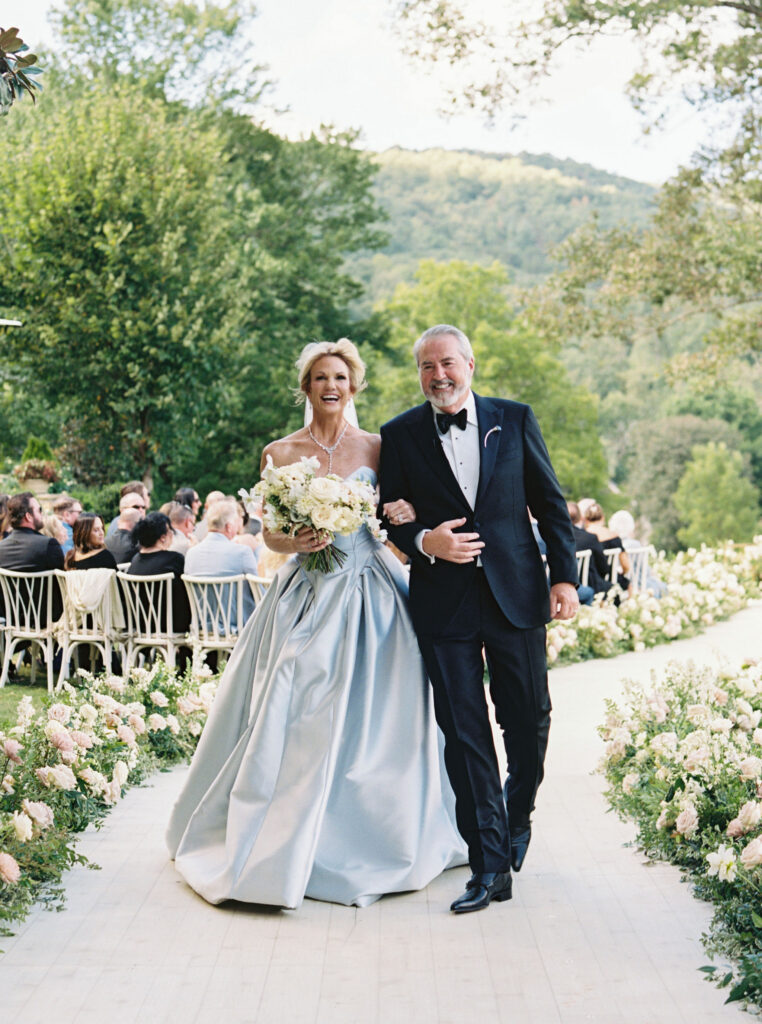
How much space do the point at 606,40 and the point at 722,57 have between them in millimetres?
1484

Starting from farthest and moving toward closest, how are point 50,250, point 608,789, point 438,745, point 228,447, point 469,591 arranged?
point 228,447, point 50,250, point 608,789, point 438,745, point 469,591

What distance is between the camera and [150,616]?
8359mm

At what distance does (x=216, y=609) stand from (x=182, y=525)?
5.40 ft

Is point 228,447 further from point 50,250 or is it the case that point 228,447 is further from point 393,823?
point 393,823

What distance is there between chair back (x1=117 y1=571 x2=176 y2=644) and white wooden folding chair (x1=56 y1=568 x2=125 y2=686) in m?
0.09

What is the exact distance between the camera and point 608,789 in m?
5.93

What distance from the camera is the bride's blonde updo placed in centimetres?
457

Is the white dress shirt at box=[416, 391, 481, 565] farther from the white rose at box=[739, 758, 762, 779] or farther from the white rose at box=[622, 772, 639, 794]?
the white rose at box=[622, 772, 639, 794]

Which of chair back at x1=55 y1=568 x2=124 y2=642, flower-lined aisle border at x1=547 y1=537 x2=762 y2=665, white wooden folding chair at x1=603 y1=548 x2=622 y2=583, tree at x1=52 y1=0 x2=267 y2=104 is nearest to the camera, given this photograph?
chair back at x1=55 y1=568 x2=124 y2=642

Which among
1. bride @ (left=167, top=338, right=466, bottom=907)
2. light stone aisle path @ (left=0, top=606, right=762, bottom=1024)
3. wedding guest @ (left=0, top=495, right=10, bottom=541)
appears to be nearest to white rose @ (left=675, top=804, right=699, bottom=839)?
light stone aisle path @ (left=0, top=606, right=762, bottom=1024)

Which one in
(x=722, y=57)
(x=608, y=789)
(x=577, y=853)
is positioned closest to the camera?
(x=577, y=853)

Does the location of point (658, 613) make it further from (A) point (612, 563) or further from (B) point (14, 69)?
(B) point (14, 69)

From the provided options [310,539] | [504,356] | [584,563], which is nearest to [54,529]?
[584,563]

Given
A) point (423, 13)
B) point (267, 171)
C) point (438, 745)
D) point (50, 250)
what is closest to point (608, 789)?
point (438, 745)
